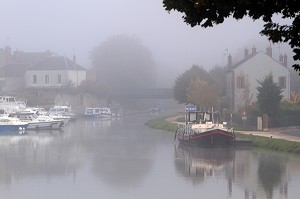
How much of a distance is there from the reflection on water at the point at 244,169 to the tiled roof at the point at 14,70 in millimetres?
62271

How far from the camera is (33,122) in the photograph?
63.8 m

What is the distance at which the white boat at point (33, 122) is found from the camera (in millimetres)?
64000

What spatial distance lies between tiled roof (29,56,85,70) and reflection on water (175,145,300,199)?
58827 mm

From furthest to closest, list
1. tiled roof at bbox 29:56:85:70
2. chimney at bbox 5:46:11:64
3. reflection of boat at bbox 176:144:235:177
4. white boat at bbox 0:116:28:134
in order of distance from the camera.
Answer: chimney at bbox 5:46:11:64, tiled roof at bbox 29:56:85:70, white boat at bbox 0:116:28:134, reflection of boat at bbox 176:144:235:177

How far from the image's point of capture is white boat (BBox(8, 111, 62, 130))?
64.0 metres

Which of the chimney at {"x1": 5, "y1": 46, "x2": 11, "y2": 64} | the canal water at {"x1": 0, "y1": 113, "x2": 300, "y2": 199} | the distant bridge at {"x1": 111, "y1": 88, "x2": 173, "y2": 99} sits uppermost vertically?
the chimney at {"x1": 5, "y1": 46, "x2": 11, "y2": 64}

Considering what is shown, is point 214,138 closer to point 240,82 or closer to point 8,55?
point 240,82

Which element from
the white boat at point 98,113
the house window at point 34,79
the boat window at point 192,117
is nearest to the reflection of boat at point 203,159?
the boat window at point 192,117

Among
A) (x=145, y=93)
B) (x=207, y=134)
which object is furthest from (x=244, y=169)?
(x=145, y=93)

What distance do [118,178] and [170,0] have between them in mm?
19928

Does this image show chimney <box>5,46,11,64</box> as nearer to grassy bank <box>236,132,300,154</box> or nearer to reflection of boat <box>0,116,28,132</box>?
reflection of boat <box>0,116,28,132</box>

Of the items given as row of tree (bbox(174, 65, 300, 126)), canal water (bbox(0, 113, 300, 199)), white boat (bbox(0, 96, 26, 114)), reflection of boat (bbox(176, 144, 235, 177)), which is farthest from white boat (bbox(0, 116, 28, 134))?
reflection of boat (bbox(176, 144, 235, 177))

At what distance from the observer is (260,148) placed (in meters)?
41.0

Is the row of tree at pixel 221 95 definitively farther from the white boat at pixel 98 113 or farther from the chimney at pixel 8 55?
the chimney at pixel 8 55
